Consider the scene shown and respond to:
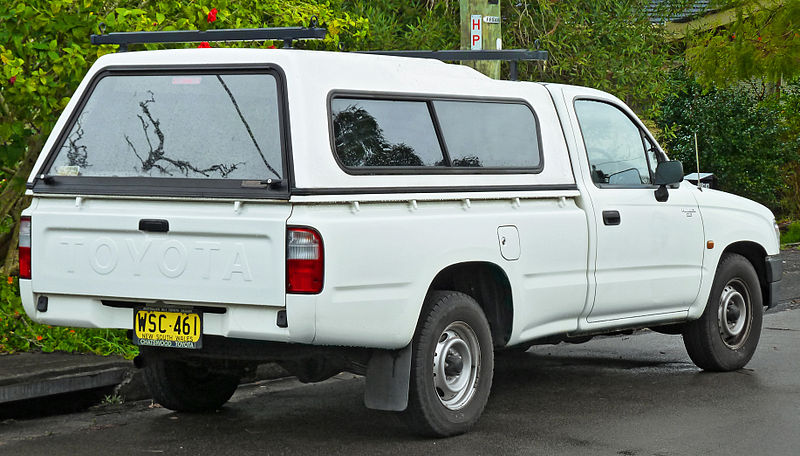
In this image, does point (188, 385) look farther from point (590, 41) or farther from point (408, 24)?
point (590, 41)

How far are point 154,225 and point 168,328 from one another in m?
0.52

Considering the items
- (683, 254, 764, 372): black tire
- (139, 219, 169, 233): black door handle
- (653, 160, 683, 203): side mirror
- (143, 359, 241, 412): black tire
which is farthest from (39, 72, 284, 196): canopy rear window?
(683, 254, 764, 372): black tire

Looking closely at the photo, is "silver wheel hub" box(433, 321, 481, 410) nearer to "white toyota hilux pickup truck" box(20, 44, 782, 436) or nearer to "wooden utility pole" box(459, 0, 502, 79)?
"white toyota hilux pickup truck" box(20, 44, 782, 436)

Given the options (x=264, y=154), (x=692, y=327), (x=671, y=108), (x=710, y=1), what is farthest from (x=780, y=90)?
(x=264, y=154)

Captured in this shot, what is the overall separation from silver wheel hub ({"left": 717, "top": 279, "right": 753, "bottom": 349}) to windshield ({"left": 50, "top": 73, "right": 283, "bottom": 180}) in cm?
407

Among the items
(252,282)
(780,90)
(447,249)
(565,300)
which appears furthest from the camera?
(780,90)

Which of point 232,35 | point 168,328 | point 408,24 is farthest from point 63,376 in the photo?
point 408,24

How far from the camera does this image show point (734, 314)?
29.8ft

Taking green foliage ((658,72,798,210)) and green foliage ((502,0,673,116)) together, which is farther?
green foliage ((658,72,798,210))

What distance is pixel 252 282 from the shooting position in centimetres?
605

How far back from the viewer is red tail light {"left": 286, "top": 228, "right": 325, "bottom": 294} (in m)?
5.95

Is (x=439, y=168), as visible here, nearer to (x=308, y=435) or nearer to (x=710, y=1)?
(x=308, y=435)

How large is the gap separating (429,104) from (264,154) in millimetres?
1136

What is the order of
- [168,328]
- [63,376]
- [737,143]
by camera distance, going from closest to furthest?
[168,328] → [63,376] → [737,143]
